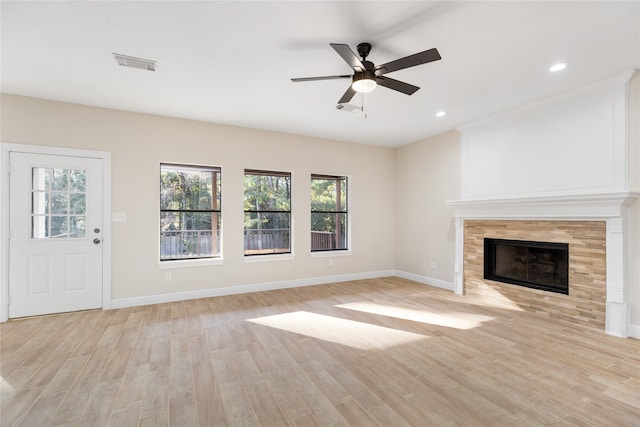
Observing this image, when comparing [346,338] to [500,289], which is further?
[500,289]

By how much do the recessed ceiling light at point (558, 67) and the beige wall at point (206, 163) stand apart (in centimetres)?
335

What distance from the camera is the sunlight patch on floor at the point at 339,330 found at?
2.97 metres

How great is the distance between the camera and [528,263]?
4.18m

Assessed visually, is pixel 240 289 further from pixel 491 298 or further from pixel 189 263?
pixel 491 298

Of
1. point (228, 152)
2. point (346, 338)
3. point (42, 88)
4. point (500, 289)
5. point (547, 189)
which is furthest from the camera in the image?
point (228, 152)

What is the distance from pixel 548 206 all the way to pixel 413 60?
281 centimetres

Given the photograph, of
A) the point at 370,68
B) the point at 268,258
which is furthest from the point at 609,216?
the point at 268,258

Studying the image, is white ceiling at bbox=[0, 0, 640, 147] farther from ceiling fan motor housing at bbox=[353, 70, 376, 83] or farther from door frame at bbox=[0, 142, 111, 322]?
door frame at bbox=[0, 142, 111, 322]

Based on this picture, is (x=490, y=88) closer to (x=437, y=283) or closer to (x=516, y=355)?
(x=516, y=355)

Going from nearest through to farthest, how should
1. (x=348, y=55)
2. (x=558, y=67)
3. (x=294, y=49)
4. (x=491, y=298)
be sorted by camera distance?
(x=348, y=55) → (x=294, y=49) → (x=558, y=67) → (x=491, y=298)

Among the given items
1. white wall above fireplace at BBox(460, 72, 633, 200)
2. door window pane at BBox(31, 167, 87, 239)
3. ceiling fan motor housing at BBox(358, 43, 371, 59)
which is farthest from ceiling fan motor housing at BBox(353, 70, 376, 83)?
door window pane at BBox(31, 167, 87, 239)

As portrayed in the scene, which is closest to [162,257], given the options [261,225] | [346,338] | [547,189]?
[261,225]

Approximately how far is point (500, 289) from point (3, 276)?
6.47 meters

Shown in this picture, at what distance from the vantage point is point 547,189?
12.4 ft
